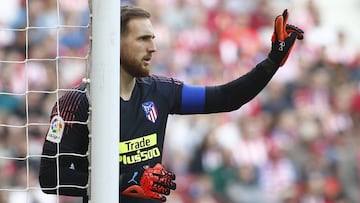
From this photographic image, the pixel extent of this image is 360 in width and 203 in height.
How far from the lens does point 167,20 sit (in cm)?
1160

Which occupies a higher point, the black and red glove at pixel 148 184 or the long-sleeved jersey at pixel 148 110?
the long-sleeved jersey at pixel 148 110

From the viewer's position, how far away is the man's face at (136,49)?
4473mm

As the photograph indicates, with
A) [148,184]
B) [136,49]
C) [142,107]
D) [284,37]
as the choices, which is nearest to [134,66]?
[136,49]

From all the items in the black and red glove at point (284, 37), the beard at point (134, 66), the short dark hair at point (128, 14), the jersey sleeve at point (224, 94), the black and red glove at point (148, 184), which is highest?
the short dark hair at point (128, 14)

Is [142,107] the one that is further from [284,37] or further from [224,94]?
[284,37]

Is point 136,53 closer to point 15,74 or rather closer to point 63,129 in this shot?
point 63,129

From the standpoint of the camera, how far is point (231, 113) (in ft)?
34.4

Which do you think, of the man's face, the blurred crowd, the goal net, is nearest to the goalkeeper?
the man's face

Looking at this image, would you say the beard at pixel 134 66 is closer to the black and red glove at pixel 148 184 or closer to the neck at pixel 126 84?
the neck at pixel 126 84

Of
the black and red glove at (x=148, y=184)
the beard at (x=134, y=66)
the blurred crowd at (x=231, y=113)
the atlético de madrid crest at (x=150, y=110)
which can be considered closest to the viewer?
the black and red glove at (x=148, y=184)

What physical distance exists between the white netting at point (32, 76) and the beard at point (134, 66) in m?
3.73

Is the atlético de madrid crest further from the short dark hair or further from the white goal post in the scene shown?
the white goal post

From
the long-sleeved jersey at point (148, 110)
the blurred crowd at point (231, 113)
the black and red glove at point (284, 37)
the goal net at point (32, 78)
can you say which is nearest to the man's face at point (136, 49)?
the long-sleeved jersey at point (148, 110)

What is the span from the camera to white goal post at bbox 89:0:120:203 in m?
4.09
